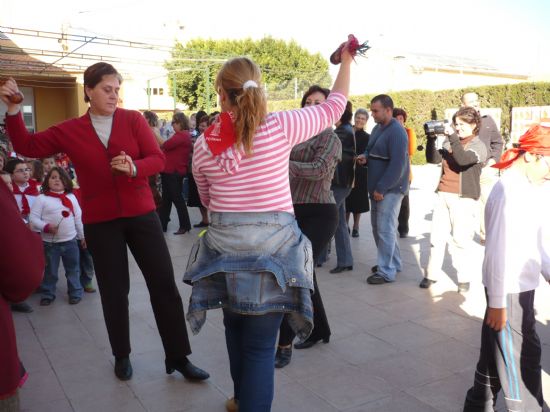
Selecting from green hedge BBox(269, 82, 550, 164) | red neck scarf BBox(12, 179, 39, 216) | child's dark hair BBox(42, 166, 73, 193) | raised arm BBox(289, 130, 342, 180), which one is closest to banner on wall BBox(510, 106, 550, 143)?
green hedge BBox(269, 82, 550, 164)

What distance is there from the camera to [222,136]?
224 cm

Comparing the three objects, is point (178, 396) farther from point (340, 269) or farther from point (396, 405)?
point (340, 269)

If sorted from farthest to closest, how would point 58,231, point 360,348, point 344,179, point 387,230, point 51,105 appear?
point 51,105 < point 344,179 < point 387,230 < point 58,231 < point 360,348

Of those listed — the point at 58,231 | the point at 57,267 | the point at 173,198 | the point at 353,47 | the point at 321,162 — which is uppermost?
the point at 353,47

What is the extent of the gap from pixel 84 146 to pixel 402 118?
18.6 ft

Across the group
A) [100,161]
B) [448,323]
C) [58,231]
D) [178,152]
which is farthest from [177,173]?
[100,161]

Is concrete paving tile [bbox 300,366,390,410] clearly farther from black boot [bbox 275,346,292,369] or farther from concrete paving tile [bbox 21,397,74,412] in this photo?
concrete paving tile [bbox 21,397,74,412]

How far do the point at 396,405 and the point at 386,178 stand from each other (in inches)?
111

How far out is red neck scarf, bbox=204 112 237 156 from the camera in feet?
7.34

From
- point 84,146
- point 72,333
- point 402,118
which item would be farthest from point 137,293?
point 402,118

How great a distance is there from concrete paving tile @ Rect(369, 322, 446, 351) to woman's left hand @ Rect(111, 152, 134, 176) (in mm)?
2365

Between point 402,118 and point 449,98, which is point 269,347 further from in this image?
point 449,98

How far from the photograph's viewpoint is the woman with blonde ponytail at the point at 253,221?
2264mm

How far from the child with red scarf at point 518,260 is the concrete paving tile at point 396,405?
0.58 metres
